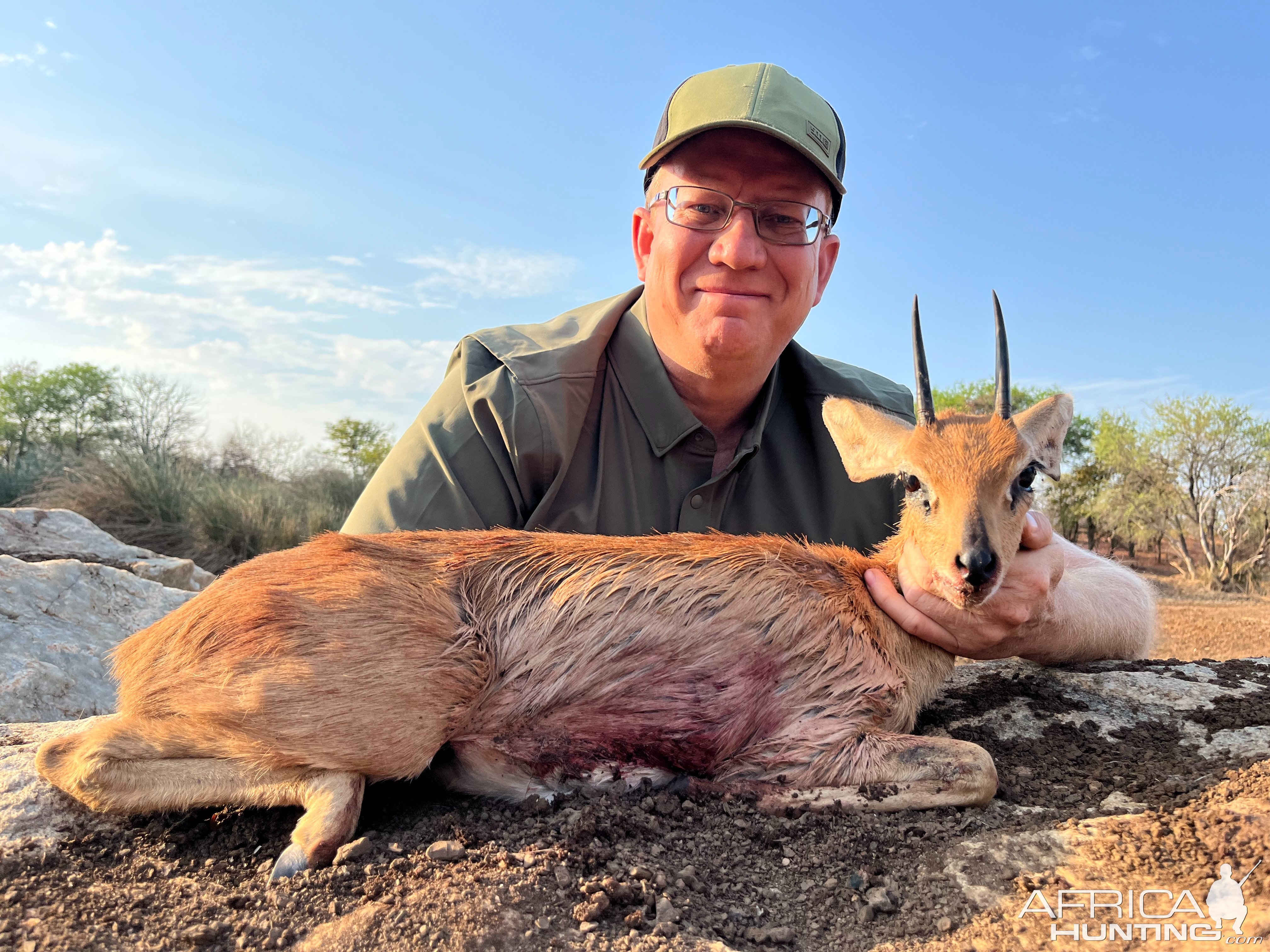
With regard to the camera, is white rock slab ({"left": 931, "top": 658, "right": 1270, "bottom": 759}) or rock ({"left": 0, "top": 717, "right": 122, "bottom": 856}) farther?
white rock slab ({"left": 931, "top": 658, "right": 1270, "bottom": 759})

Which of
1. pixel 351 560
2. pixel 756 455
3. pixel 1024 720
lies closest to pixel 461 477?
pixel 351 560

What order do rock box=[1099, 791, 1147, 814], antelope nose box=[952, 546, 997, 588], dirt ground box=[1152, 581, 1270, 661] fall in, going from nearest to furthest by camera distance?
rock box=[1099, 791, 1147, 814] < antelope nose box=[952, 546, 997, 588] < dirt ground box=[1152, 581, 1270, 661]

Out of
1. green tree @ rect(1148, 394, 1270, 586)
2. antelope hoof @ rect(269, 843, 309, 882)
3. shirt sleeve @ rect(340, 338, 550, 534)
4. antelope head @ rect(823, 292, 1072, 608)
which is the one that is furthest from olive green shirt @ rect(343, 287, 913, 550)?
green tree @ rect(1148, 394, 1270, 586)

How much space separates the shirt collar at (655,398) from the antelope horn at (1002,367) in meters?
1.64

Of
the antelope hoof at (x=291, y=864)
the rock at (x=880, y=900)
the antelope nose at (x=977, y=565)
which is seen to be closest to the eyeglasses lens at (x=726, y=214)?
the antelope nose at (x=977, y=565)

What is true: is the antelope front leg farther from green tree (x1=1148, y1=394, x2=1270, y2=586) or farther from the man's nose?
green tree (x1=1148, y1=394, x2=1270, y2=586)

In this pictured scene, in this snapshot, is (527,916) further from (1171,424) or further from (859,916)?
(1171,424)

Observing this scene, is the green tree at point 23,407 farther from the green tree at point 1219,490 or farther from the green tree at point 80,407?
the green tree at point 1219,490

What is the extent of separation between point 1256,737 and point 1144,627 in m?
1.37

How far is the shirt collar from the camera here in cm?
500

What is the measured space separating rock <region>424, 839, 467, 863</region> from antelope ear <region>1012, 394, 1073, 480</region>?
296 centimetres

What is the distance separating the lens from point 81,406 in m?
27.5

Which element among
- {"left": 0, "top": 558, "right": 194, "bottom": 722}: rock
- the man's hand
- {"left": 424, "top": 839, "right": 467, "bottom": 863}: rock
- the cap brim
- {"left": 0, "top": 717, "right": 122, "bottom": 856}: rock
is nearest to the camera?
{"left": 424, "top": 839, "right": 467, "bottom": 863}: rock

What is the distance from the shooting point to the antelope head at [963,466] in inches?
130
